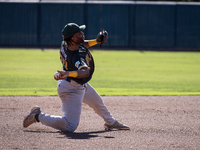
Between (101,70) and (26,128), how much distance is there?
8.53 meters

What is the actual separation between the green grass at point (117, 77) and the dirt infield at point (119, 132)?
1.35 m

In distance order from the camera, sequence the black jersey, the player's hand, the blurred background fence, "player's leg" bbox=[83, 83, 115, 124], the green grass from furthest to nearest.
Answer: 1. the blurred background fence
2. the green grass
3. "player's leg" bbox=[83, 83, 115, 124]
4. the black jersey
5. the player's hand

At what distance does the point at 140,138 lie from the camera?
5047mm

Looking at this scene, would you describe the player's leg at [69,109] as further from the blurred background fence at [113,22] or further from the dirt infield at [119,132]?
the blurred background fence at [113,22]

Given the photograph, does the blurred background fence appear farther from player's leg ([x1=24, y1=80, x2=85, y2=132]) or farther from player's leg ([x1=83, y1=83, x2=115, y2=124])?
player's leg ([x1=24, y1=80, x2=85, y2=132])

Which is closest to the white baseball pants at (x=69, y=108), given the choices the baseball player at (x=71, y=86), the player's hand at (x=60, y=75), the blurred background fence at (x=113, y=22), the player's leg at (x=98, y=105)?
the baseball player at (x=71, y=86)

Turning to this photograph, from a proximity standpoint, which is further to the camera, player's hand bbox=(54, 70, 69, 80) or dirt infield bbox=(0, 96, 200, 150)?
dirt infield bbox=(0, 96, 200, 150)

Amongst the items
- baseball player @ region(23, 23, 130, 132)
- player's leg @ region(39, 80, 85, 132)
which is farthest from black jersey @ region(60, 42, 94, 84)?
player's leg @ region(39, 80, 85, 132)

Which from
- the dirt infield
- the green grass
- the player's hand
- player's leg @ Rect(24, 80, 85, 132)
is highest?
the player's hand

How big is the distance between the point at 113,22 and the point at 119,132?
64.2ft

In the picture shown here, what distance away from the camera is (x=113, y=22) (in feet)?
80.0

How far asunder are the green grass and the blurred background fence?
6.95 metres

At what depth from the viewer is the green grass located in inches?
383

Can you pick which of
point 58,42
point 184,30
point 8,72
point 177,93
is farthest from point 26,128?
point 184,30
